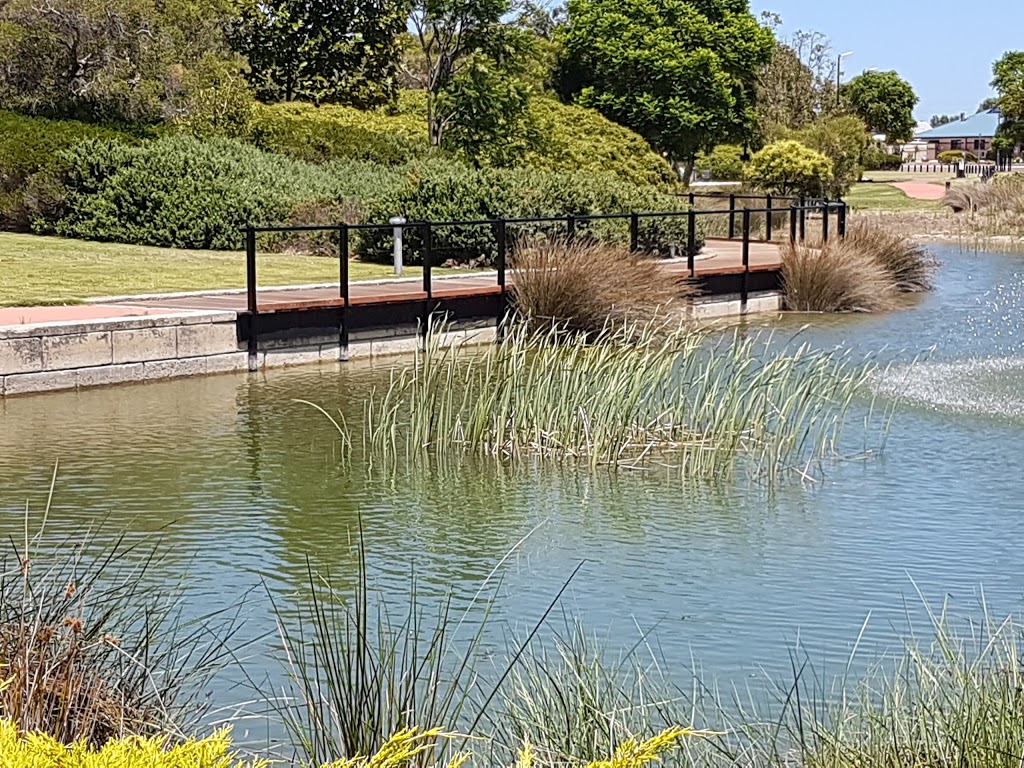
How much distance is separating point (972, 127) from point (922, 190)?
237 feet

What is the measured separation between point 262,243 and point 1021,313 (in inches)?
390

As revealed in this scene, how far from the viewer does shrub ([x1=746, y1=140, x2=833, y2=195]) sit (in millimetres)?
35969

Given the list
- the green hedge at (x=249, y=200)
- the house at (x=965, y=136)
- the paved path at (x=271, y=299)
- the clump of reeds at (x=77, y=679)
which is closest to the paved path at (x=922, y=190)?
the green hedge at (x=249, y=200)

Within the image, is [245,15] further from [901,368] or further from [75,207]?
[901,368]

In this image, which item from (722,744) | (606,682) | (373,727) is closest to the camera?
(373,727)

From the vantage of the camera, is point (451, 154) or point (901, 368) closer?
point (901, 368)

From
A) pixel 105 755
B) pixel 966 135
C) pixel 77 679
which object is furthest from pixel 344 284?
pixel 966 135

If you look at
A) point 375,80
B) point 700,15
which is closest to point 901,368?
point 375,80

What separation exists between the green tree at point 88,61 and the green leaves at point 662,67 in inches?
824

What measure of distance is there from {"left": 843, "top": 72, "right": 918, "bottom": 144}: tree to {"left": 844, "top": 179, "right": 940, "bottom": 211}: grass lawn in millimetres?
31977

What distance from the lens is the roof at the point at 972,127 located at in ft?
379

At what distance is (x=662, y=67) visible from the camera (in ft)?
139

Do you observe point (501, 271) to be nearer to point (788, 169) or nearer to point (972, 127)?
point (788, 169)

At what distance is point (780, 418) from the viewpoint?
370 inches
